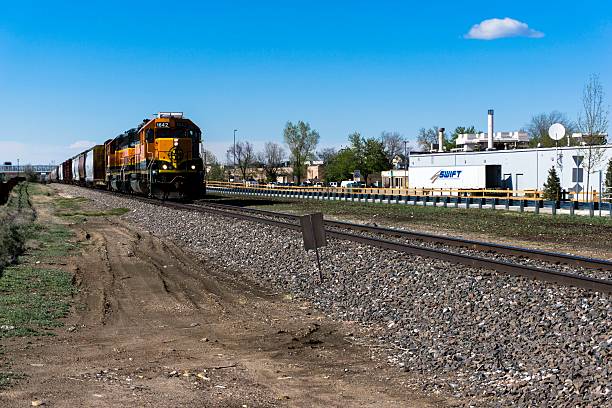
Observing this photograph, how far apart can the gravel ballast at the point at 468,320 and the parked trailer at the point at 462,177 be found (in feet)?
152

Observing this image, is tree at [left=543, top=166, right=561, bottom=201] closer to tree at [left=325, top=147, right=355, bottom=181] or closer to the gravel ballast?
the gravel ballast

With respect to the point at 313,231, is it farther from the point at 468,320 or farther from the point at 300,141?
the point at 300,141

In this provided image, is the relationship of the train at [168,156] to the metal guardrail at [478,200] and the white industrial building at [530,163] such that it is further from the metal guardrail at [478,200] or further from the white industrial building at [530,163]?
the white industrial building at [530,163]

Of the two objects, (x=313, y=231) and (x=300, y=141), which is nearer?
(x=313, y=231)

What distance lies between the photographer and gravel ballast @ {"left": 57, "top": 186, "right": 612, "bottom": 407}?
7.38 metres

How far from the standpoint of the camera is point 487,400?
23.7 feet

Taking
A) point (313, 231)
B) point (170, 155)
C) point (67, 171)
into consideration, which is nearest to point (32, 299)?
point (313, 231)

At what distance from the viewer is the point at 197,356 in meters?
9.11

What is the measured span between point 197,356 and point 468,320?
3.76 meters

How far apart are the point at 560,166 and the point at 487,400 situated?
5155cm

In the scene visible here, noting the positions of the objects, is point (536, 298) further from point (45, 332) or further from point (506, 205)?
point (506, 205)

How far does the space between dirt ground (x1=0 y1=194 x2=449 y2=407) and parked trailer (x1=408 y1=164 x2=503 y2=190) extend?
163ft

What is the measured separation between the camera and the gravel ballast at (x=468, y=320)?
7.38 metres

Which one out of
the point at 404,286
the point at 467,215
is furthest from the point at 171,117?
the point at 404,286
